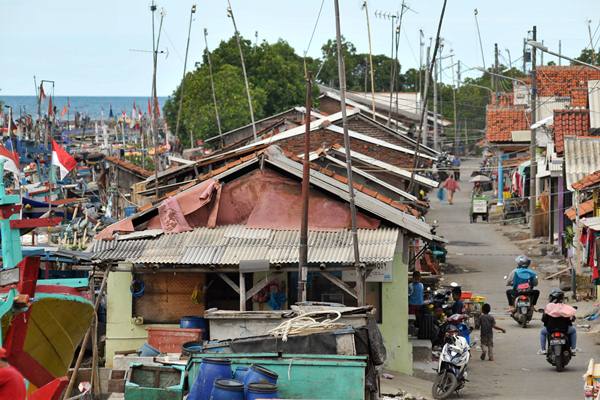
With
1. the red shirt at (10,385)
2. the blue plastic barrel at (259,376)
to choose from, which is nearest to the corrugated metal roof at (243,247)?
the blue plastic barrel at (259,376)

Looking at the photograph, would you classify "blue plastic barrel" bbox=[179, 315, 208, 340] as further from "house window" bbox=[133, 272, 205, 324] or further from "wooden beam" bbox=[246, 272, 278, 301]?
"wooden beam" bbox=[246, 272, 278, 301]

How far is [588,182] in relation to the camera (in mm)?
26844

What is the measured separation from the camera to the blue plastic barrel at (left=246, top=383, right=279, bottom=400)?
1342 centimetres

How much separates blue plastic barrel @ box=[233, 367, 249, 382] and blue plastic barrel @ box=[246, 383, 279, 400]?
1.50 ft

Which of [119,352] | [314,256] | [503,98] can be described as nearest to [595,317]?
[314,256]

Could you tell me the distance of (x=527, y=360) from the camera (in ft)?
68.2

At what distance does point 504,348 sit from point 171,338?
21.9 feet

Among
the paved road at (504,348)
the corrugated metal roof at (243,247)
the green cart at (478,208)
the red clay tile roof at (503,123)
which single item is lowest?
the paved road at (504,348)

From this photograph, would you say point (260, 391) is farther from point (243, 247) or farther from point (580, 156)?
point (580, 156)

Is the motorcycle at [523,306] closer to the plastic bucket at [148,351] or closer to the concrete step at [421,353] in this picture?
the concrete step at [421,353]

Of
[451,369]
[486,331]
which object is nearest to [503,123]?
[486,331]

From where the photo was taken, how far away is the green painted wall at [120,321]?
19312 mm

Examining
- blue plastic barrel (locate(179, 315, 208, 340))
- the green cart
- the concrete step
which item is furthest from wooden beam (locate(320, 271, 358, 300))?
the green cart

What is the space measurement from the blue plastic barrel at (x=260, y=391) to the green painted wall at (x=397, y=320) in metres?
5.54
